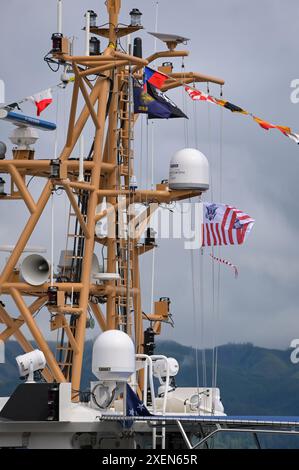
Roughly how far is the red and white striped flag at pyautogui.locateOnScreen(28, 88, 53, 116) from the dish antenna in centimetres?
417

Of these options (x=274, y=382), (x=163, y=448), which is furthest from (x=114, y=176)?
(x=274, y=382)

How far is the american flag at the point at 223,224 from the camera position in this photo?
58938mm

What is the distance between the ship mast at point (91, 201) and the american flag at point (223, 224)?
199 centimetres

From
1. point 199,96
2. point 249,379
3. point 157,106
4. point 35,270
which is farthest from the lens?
point 249,379

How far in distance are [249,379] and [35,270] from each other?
3723 inches

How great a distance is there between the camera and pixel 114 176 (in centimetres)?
5869

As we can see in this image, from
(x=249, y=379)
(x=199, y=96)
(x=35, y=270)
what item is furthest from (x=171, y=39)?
(x=249, y=379)

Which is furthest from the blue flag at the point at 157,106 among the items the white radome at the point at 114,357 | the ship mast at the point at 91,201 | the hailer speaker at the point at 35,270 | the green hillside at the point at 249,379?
the green hillside at the point at 249,379

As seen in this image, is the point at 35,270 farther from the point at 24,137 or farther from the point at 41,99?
the point at 41,99

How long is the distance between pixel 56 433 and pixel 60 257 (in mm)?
8543

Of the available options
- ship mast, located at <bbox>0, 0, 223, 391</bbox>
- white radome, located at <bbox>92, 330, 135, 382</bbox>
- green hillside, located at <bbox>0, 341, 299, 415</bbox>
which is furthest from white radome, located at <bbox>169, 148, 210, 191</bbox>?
green hillside, located at <bbox>0, 341, 299, 415</bbox>

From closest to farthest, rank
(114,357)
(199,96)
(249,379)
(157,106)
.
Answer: (114,357) < (157,106) < (199,96) < (249,379)

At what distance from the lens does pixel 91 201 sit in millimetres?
57312

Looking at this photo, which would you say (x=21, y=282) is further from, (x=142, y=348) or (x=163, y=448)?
(x=163, y=448)
